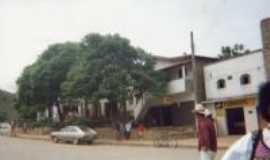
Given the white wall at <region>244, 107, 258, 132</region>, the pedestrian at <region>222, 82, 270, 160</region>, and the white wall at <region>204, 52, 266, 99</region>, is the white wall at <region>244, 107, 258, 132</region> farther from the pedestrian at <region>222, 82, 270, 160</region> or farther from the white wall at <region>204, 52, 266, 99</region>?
the pedestrian at <region>222, 82, 270, 160</region>

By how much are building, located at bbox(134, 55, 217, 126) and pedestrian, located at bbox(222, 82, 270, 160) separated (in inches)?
1084

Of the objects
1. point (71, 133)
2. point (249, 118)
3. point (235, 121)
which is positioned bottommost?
point (71, 133)

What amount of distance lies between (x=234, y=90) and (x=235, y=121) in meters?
2.26

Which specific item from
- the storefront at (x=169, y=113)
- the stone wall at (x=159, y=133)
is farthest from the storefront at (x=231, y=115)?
the storefront at (x=169, y=113)

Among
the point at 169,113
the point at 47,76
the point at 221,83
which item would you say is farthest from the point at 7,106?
the point at 221,83

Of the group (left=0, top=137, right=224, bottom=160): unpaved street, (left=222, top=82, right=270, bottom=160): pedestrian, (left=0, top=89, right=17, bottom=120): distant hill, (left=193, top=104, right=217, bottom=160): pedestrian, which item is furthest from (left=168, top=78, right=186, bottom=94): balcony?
(left=0, top=89, right=17, bottom=120): distant hill

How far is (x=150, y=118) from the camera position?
123 feet

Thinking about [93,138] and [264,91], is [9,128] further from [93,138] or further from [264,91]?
[264,91]

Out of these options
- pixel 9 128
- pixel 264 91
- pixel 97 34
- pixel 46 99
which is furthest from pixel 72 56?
pixel 264 91

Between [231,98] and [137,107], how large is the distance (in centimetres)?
1309

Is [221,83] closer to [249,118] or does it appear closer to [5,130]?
[249,118]

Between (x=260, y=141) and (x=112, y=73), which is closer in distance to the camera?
(x=260, y=141)

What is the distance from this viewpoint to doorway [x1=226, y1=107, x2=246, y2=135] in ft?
88.5

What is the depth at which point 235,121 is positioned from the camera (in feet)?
90.1
